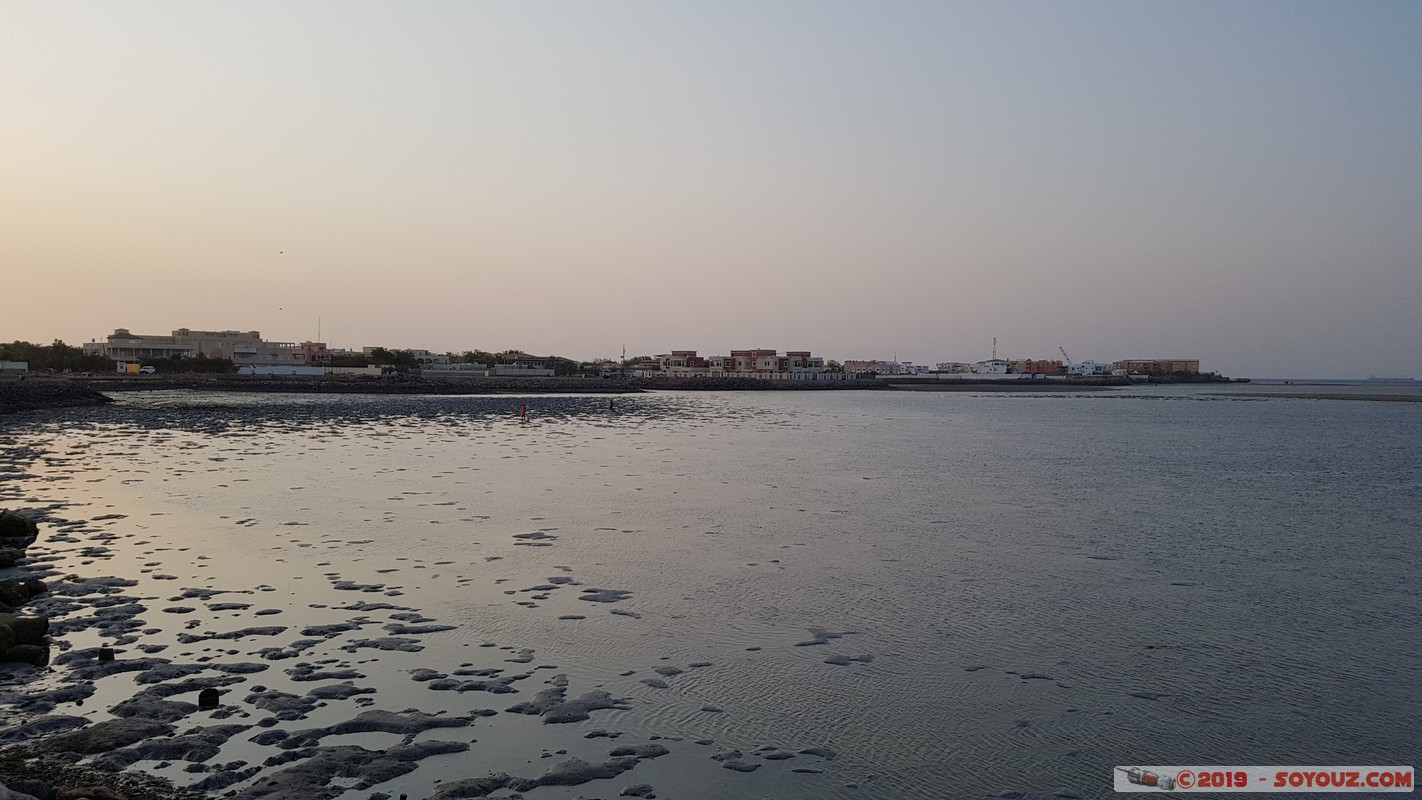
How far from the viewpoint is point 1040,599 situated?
1160 centimetres

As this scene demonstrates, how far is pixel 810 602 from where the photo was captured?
11.4 meters

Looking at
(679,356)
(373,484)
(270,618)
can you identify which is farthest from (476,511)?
(679,356)

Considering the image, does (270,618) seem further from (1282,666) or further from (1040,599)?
(1282,666)

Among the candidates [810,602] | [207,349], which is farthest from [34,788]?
[207,349]

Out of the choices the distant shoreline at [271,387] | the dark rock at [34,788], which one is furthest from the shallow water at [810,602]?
the distant shoreline at [271,387]

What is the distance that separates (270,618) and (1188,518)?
17.3 meters

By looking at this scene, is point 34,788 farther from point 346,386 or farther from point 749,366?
point 749,366

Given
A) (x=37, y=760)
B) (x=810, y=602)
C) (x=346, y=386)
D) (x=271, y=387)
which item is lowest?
(x=810, y=602)

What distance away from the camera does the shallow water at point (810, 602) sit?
7.03m

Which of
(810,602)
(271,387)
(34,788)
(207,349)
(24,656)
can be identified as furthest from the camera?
(207,349)

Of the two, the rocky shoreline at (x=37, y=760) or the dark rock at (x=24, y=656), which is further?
the dark rock at (x=24, y=656)

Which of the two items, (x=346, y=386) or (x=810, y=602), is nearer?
(x=810, y=602)

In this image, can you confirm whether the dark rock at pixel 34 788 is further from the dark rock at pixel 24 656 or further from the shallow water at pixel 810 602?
the dark rock at pixel 24 656

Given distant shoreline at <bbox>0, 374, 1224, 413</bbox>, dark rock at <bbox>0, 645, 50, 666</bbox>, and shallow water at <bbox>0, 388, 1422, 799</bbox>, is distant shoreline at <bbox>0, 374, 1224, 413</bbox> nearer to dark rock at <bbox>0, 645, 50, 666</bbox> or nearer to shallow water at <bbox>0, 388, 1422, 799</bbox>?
shallow water at <bbox>0, 388, 1422, 799</bbox>
